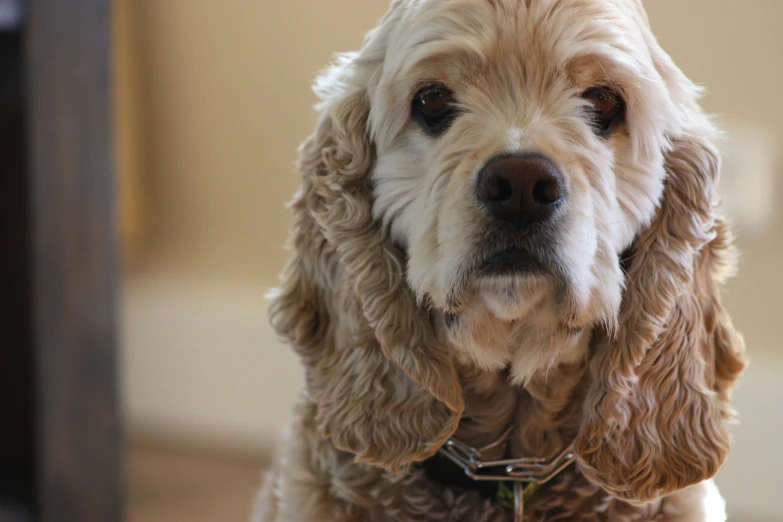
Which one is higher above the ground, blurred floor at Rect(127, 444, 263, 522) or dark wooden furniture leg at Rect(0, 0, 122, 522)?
dark wooden furniture leg at Rect(0, 0, 122, 522)

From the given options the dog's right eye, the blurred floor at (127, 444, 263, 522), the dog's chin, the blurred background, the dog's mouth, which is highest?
the dog's right eye

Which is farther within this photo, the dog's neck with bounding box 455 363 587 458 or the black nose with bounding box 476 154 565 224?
the dog's neck with bounding box 455 363 587 458

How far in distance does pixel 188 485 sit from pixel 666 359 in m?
2.00

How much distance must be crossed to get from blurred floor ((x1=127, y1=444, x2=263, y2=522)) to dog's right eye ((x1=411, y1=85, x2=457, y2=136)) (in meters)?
1.80

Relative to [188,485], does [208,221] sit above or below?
above

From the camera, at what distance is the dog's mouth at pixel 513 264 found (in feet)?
3.52

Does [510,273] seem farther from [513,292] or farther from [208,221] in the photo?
[208,221]

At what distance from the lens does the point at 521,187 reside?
105 cm

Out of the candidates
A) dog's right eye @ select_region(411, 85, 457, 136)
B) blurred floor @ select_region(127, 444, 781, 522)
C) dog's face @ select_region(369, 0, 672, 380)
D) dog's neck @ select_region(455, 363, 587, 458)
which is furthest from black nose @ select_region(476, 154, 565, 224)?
blurred floor @ select_region(127, 444, 781, 522)

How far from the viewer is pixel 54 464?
220cm

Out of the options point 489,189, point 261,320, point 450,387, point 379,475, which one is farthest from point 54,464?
point 489,189

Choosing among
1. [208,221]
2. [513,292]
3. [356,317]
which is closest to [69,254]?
[208,221]

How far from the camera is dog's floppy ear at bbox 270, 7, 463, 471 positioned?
3.93 feet

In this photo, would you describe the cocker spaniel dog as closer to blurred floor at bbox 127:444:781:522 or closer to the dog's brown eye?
the dog's brown eye
